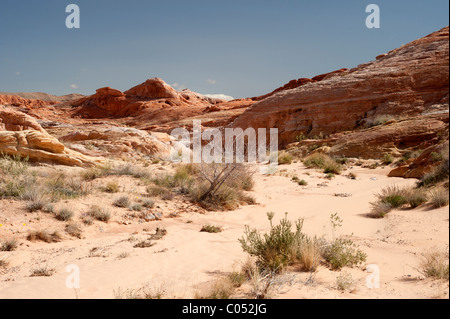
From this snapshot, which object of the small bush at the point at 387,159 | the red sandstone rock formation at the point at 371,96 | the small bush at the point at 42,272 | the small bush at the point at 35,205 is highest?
the red sandstone rock formation at the point at 371,96

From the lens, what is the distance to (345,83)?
931 inches

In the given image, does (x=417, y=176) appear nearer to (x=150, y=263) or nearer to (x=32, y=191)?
(x=150, y=263)

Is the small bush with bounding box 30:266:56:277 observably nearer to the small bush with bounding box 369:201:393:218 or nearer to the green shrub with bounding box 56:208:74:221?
the green shrub with bounding box 56:208:74:221

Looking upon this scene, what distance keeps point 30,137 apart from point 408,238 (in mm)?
10846

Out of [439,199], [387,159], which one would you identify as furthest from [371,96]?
[439,199]

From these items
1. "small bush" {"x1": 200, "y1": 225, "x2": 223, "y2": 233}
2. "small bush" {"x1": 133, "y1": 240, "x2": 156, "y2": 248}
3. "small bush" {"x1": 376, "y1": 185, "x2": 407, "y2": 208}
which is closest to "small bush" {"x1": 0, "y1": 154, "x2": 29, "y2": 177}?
"small bush" {"x1": 133, "y1": 240, "x2": 156, "y2": 248}

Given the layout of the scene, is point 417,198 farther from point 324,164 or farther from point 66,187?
point 324,164

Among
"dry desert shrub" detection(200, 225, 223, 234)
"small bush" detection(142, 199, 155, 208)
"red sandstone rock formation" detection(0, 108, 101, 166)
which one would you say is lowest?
"dry desert shrub" detection(200, 225, 223, 234)

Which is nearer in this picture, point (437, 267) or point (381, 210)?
point (437, 267)

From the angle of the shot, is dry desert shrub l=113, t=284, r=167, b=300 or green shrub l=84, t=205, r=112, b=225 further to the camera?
green shrub l=84, t=205, r=112, b=225

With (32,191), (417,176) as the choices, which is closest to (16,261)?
(32,191)

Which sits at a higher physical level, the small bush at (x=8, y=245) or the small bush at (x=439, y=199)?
the small bush at (x=439, y=199)

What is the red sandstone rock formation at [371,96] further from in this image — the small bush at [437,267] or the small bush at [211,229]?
the small bush at [437,267]

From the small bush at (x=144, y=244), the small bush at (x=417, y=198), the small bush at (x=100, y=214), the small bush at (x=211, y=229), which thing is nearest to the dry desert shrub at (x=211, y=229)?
the small bush at (x=211, y=229)
